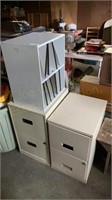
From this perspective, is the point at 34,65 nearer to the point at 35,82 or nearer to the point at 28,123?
the point at 35,82

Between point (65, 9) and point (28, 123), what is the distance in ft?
13.3

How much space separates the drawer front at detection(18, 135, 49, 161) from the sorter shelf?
41cm

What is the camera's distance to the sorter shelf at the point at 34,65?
1.00m

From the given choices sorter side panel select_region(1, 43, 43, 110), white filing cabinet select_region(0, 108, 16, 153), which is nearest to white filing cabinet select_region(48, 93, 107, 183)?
sorter side panel select_region(1, 43, 43, 110)

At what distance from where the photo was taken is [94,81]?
1.46 meters

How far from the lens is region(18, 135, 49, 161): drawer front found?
145 cm

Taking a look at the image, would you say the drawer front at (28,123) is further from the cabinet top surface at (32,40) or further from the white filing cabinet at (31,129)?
the cabinet top surface at (32,40)

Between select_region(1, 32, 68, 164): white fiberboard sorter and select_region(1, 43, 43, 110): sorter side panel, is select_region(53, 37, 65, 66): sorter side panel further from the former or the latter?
select_region(1, 43, 43, 110): sorter side panel

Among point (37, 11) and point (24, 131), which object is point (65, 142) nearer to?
point (24, 131)

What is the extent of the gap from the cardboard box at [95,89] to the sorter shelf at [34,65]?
0.26 m

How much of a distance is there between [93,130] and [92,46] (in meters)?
1.44

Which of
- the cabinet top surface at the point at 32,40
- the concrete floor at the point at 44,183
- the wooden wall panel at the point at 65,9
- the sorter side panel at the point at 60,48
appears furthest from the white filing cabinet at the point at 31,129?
the wooden wall panel at the point at 65,9

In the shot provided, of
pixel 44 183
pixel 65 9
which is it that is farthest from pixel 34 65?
pixel 65 9

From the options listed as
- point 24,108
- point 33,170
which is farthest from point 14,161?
point 24,108
